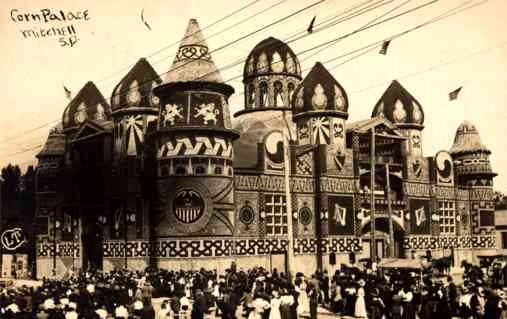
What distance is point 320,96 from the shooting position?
137 feet

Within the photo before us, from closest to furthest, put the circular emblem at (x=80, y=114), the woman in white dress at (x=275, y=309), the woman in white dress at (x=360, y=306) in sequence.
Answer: the woman in white dress at (x=275, y=309), the woman in white dress at (x=360, y=306), the circular emblem at (x=80, y=114)

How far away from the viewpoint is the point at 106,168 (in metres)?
39.2

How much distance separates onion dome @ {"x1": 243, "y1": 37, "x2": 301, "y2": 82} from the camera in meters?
46.2

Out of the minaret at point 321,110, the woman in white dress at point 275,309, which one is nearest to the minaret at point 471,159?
the minaret at point 321,110

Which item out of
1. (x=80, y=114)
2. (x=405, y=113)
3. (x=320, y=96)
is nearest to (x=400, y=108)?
(x=405, y=113)

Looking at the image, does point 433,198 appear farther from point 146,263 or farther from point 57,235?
point 57,235

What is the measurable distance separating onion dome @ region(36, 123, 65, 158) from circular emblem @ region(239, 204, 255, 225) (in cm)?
1603

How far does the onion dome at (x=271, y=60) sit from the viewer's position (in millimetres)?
46156

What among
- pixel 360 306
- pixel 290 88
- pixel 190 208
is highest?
pixel 290 88

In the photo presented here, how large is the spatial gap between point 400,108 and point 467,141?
18.6 ft

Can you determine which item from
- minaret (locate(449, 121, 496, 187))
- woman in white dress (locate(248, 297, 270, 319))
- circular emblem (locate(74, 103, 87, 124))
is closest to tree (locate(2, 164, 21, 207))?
circular emblem (locate(74, 103, 87, 124))

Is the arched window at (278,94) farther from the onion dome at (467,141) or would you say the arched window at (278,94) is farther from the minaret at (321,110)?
the onion dome at (467,141)

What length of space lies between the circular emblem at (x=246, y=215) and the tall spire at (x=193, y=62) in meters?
6.93

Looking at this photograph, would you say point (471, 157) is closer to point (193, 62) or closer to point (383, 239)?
point (383, 239)
